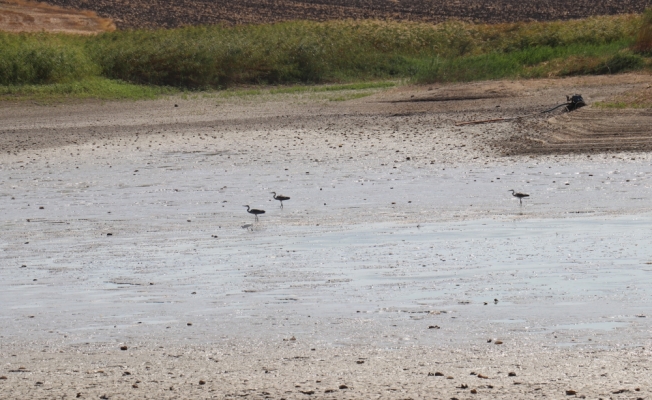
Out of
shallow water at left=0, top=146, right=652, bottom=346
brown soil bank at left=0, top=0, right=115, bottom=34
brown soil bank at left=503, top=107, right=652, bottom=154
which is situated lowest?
shallow water at left=0, top=146, right=652, bottom=346

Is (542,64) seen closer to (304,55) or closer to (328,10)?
(304,55)

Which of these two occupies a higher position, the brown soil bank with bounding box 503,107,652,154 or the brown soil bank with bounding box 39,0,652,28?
the brown soil bank with bounding box 39,0,652,28

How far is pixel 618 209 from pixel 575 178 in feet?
7.40

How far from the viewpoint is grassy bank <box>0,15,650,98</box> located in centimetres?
2847

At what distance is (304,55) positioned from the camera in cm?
3316

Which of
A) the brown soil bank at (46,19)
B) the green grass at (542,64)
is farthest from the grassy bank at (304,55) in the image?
the brown soil bank at (46,19)

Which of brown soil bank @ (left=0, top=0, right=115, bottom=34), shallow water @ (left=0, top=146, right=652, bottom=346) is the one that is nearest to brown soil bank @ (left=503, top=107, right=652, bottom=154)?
shallow water @ (left=0, top=146, right=652, bottom=346)

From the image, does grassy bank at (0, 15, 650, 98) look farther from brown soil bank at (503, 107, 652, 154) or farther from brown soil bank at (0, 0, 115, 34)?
brown soil bank at (0, 0, 115, 34)

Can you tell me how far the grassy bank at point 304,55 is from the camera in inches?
1121

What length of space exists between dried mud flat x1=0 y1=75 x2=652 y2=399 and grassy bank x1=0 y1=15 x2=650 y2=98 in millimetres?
10682

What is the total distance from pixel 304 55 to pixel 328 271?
25248mm

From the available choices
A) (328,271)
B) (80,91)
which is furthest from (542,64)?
(328,271)

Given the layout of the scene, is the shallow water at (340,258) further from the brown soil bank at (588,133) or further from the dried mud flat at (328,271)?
the brown soil bank at (588,133)

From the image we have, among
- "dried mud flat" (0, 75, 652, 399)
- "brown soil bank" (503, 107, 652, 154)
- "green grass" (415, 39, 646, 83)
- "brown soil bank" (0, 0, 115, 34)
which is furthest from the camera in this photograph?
"brown soil bank" (0, 0, 115, 34)
